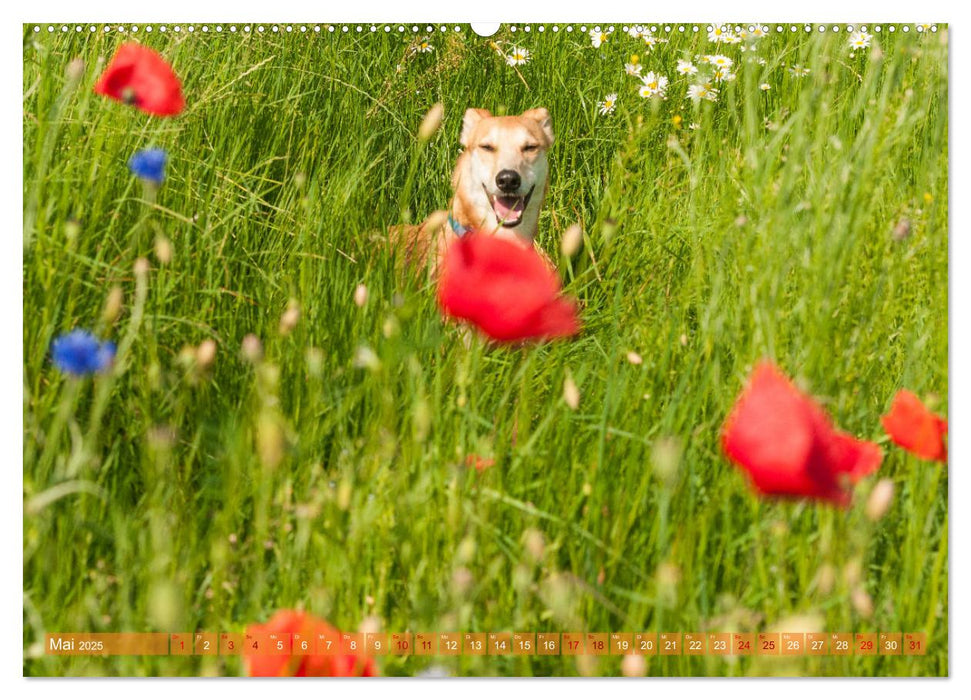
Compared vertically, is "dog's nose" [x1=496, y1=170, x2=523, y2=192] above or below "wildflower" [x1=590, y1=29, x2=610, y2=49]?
above

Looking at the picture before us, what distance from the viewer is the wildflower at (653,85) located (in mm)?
1809

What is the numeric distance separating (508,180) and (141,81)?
122cm

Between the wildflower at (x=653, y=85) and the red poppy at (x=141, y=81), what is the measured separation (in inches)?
29.3

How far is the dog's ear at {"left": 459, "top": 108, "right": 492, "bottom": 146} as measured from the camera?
1.92 metres

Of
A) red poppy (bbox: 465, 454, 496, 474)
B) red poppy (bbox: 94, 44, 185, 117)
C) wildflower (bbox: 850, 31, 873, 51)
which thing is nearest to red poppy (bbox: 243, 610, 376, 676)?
red poppy (bbox: 465, 454, 496, 474)

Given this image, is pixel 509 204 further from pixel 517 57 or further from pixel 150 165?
pixel 150 165

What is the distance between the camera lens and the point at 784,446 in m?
1.00

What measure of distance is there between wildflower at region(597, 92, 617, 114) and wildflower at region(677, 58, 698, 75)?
145mm

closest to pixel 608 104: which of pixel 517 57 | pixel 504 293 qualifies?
pixel 517 57

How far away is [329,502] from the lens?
129cm

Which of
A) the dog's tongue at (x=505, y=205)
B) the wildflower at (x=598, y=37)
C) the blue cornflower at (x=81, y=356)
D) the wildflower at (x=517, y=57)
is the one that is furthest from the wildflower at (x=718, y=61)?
the blue cornflower at (x=81, y=356)

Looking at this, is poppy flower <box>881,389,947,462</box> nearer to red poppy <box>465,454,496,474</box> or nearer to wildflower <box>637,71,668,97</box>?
red poppy <box>465,454,496,474</box>

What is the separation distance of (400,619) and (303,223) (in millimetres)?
688

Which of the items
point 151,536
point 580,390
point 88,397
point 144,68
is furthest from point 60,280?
point 580,390
